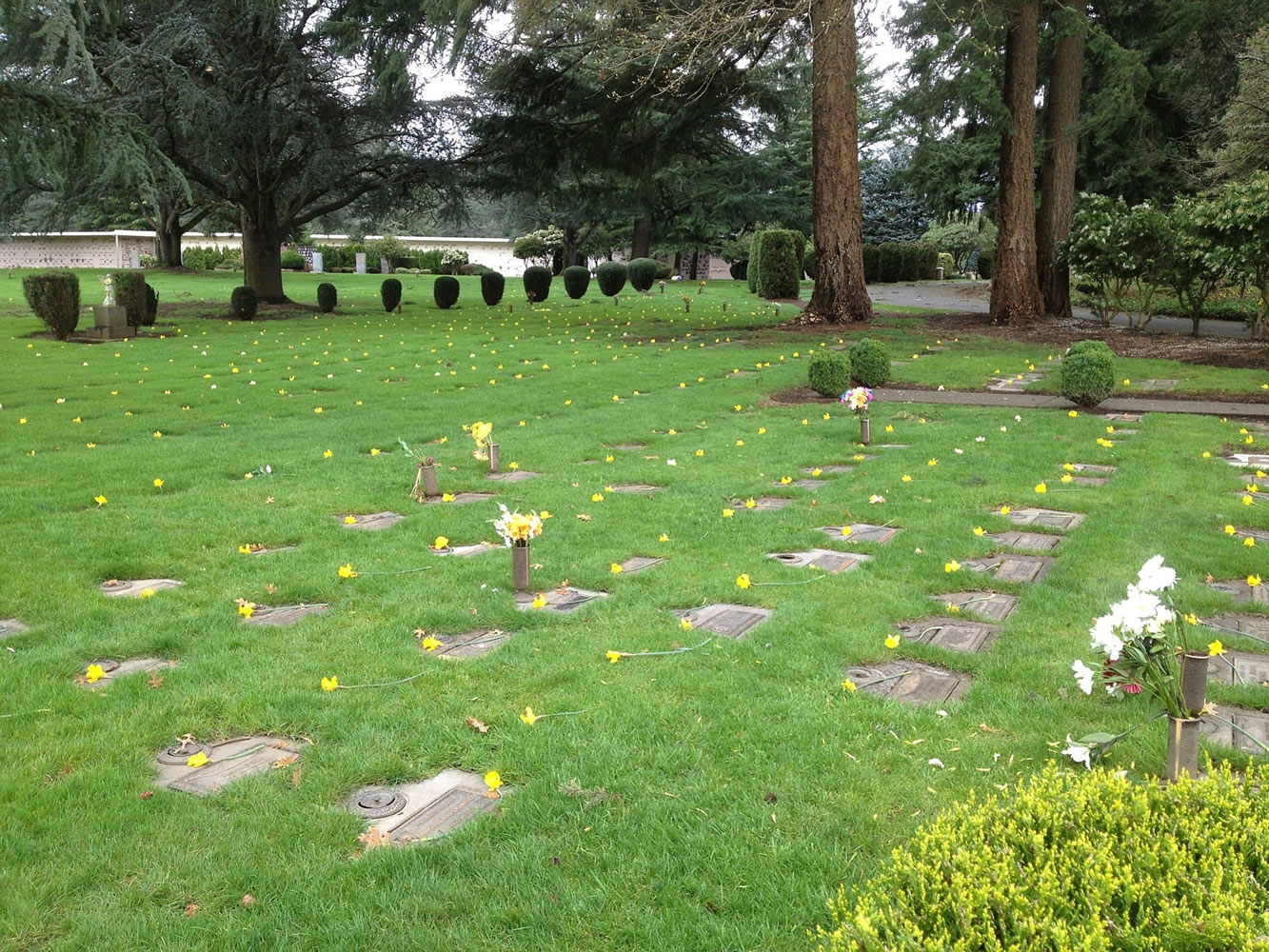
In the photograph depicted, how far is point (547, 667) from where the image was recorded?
3.52 m

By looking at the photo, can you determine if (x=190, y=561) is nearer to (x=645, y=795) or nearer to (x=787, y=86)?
(x=645, y=795)

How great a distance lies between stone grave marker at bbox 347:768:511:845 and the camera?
99.7 inches

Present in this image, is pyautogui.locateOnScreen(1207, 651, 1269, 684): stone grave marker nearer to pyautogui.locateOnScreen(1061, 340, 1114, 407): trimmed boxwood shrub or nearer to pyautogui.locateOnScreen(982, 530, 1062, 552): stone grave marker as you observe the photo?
pyautogui.locateOnScreen(982, 530, 1062, 552): stone grave marker

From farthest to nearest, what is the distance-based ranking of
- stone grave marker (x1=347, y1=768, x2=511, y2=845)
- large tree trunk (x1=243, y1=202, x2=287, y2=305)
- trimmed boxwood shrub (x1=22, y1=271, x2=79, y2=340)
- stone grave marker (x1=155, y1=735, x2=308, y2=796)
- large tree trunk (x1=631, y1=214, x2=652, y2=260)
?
large tree trunk (x1=631, y1=214, x2=652, y2=260) < large tree trunk (x1=243, y1=202, x2=287, y2=305) < trimmed boxwood shrub (x1=22, y1=271, x2=79, y2=340) < stone grave marker (x1=155, y1=735, x2=308, y2=796) < stone grave marker (x1=347, y1=768, x2=511, y2=845)

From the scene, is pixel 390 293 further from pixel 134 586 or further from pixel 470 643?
pixel 470 643

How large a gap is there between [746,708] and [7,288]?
3267cm

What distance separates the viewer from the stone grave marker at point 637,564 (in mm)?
A: 4718

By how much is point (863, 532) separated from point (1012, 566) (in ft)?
2.93

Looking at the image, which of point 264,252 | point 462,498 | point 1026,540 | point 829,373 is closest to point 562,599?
point 462,498

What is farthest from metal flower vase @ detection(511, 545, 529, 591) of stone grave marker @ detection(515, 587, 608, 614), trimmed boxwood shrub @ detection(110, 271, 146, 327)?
trimmed boxwood shrub @ detection(110, 271, 146, 327)

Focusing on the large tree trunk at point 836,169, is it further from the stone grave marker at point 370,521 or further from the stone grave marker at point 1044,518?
the stone grave marker at point 370,521

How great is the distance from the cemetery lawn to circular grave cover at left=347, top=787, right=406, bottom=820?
0.05m

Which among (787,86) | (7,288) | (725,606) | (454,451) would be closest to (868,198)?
(787,86)

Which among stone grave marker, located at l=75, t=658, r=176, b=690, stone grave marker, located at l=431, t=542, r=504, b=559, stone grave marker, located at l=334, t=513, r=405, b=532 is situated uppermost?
stone grave marker, located at l=334, t=513, r=405, b=532
